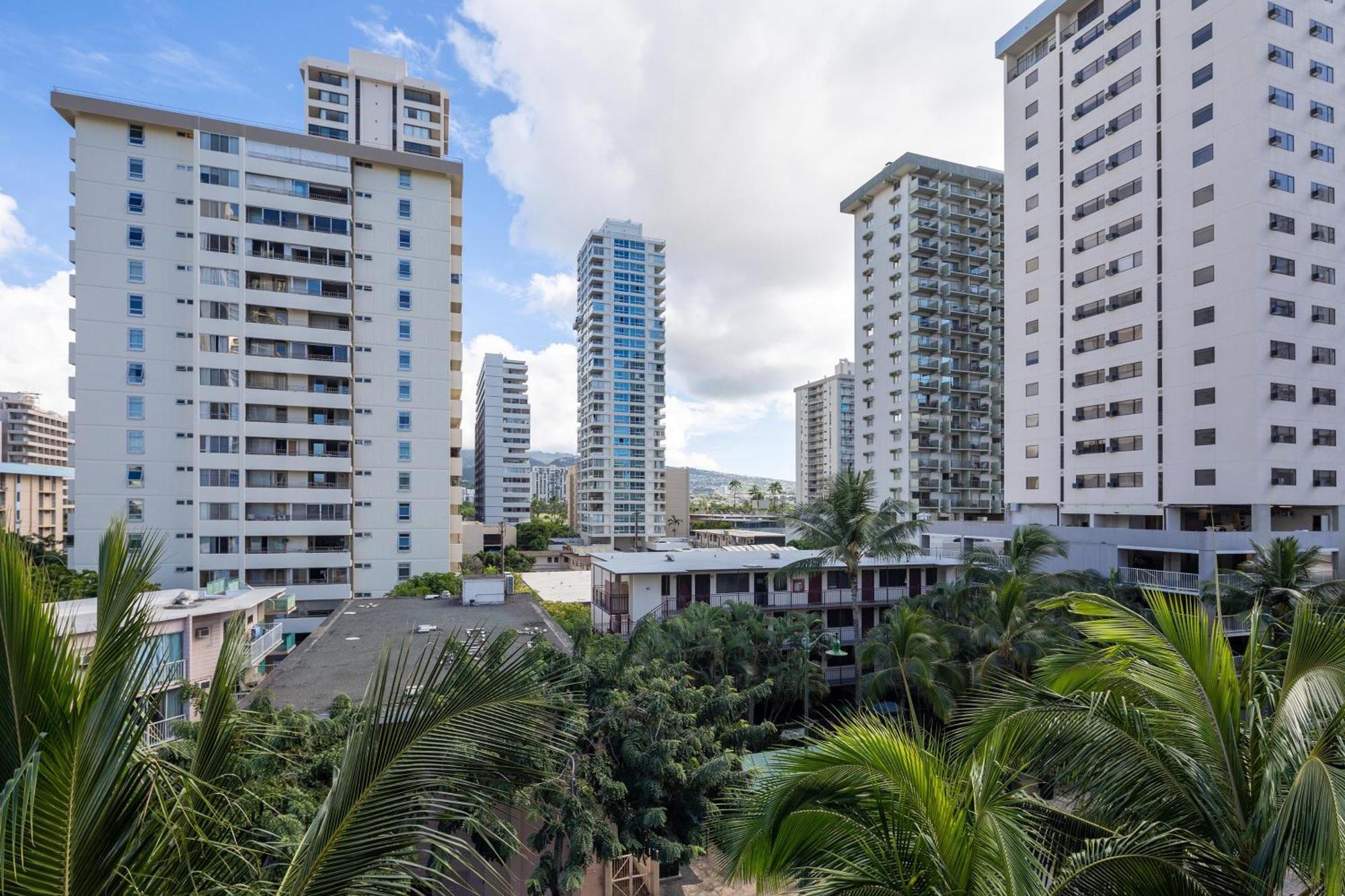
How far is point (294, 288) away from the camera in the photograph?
122 feet

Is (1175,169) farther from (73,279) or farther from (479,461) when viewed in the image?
(479,461)

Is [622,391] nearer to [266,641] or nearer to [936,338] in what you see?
[936,338]

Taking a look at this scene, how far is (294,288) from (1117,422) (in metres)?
49.2

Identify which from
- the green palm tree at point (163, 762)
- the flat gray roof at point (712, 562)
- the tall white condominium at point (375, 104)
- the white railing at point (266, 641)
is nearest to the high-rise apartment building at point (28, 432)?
the tall white condominium at point (375, 104)

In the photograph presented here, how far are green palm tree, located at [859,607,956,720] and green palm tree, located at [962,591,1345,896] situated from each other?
491 inches

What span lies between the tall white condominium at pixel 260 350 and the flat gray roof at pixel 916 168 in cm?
4023

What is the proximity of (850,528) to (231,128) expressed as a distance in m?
40.7

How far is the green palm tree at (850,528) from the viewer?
74.7 ft

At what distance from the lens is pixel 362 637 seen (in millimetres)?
18031

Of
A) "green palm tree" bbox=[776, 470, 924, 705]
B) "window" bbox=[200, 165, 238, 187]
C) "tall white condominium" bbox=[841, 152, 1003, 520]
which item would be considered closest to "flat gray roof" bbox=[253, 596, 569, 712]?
"green palm tree" bbox=[776, 470, 924, 705]

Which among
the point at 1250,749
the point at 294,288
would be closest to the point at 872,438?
the point at 294,288

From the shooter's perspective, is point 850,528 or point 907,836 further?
point 850,528

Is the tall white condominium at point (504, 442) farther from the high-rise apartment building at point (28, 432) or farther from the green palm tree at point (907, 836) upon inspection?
the green palm tree at point (907, 836)

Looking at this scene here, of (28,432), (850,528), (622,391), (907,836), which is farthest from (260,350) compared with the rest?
(28,432)
